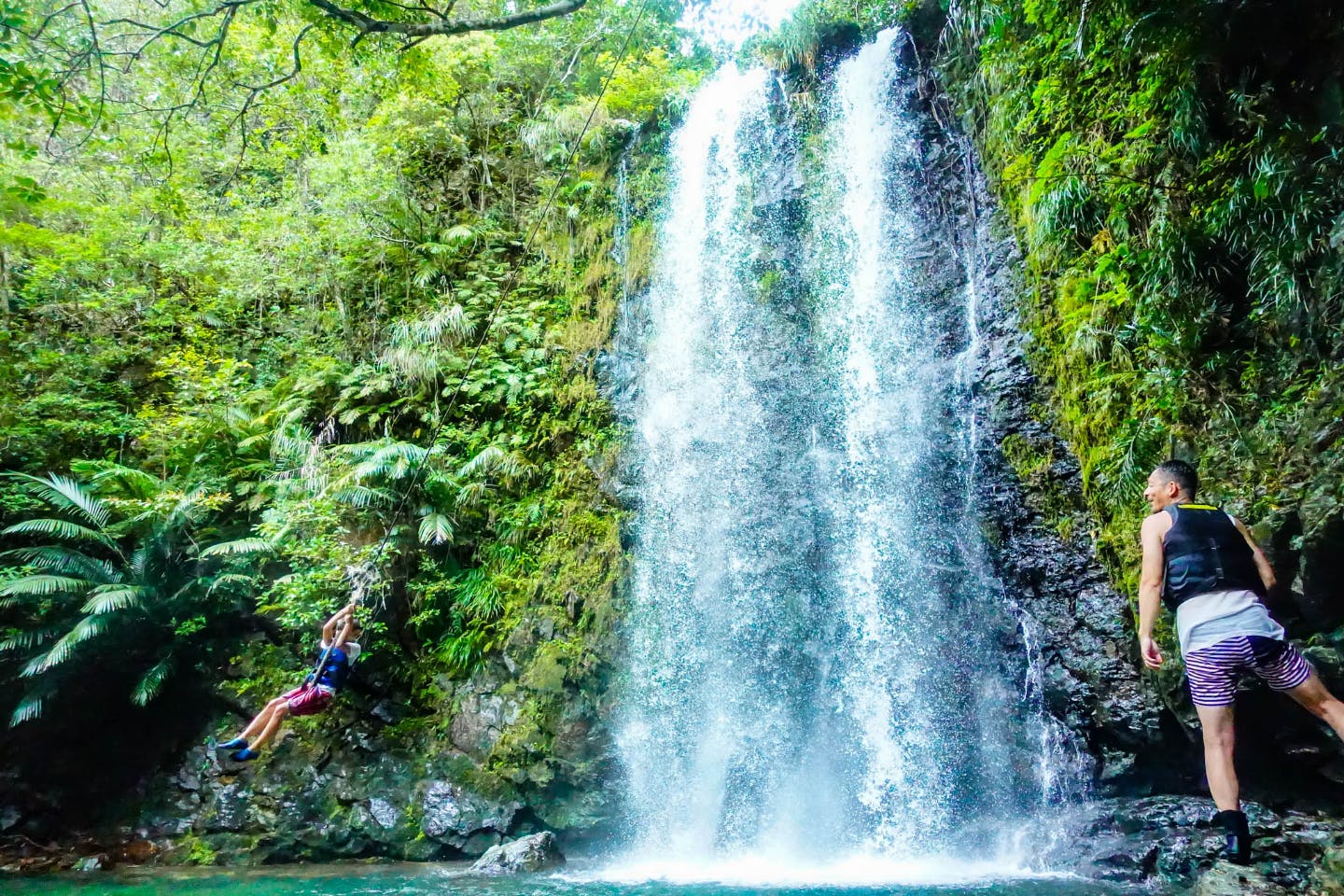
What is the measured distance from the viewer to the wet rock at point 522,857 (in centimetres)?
639

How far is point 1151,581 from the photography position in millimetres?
3477

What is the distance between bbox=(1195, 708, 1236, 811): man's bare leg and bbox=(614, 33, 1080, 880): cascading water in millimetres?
3124

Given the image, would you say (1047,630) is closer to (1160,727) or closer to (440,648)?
(1160,727)

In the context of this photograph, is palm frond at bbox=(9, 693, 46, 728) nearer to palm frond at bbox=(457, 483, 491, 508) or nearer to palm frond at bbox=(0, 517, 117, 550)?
palm frond at bbox=(0, 517, 117, 550)

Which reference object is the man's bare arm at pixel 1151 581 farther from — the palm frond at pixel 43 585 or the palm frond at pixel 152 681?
the palm frond at pixel 43 585

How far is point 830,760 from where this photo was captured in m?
7.01

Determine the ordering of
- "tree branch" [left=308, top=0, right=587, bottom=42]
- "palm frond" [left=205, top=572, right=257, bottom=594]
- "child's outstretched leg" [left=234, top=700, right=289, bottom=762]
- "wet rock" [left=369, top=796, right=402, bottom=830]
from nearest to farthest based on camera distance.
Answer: "tree branch" [left=308, top=0, right=587, bottom=42] < "child's outstretched leg" [left=234, top=700, right=289, bottom=762] < "wet rock" [left=369, top=796, right=402, bottom=830] < "palm frond" [left=205, top=572, right=257, bottom=594]

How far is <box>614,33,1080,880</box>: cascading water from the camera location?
6.55m

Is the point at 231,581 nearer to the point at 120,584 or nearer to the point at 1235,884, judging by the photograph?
the point at 120,584

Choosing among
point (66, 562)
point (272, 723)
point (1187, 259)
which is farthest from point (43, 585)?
point (1187, 259)

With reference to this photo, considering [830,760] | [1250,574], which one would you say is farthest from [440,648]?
[1250,574]

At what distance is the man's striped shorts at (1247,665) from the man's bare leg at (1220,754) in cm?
5

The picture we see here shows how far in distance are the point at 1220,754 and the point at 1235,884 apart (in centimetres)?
67

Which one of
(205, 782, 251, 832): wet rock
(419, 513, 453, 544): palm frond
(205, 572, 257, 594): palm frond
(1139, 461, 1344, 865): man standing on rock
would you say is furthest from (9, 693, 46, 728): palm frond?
(1139, 461, 1344, 865): man standing on rock
